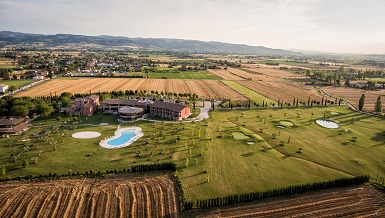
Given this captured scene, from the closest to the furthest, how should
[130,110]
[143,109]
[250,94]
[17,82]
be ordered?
[130,110]
[143,109]
[250,94]
[17,82]

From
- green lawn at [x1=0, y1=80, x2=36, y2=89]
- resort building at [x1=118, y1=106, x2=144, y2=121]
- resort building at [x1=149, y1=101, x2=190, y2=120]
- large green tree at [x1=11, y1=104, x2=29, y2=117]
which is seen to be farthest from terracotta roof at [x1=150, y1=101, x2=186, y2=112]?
green lawn at [x1=0, y1=80, x2=36, y2=89]

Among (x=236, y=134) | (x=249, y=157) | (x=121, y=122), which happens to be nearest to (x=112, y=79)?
(x=121, y=122)

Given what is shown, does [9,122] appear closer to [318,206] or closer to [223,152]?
[223,152]

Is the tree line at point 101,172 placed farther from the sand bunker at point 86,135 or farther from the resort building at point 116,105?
the resort building at point 116,105

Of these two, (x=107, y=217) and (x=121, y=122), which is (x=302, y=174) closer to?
(x=107, y=217)

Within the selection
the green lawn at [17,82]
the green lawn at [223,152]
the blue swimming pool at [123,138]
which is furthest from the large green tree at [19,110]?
the green lawn at [17,82]

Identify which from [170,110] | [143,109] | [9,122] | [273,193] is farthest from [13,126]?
[273,193]
